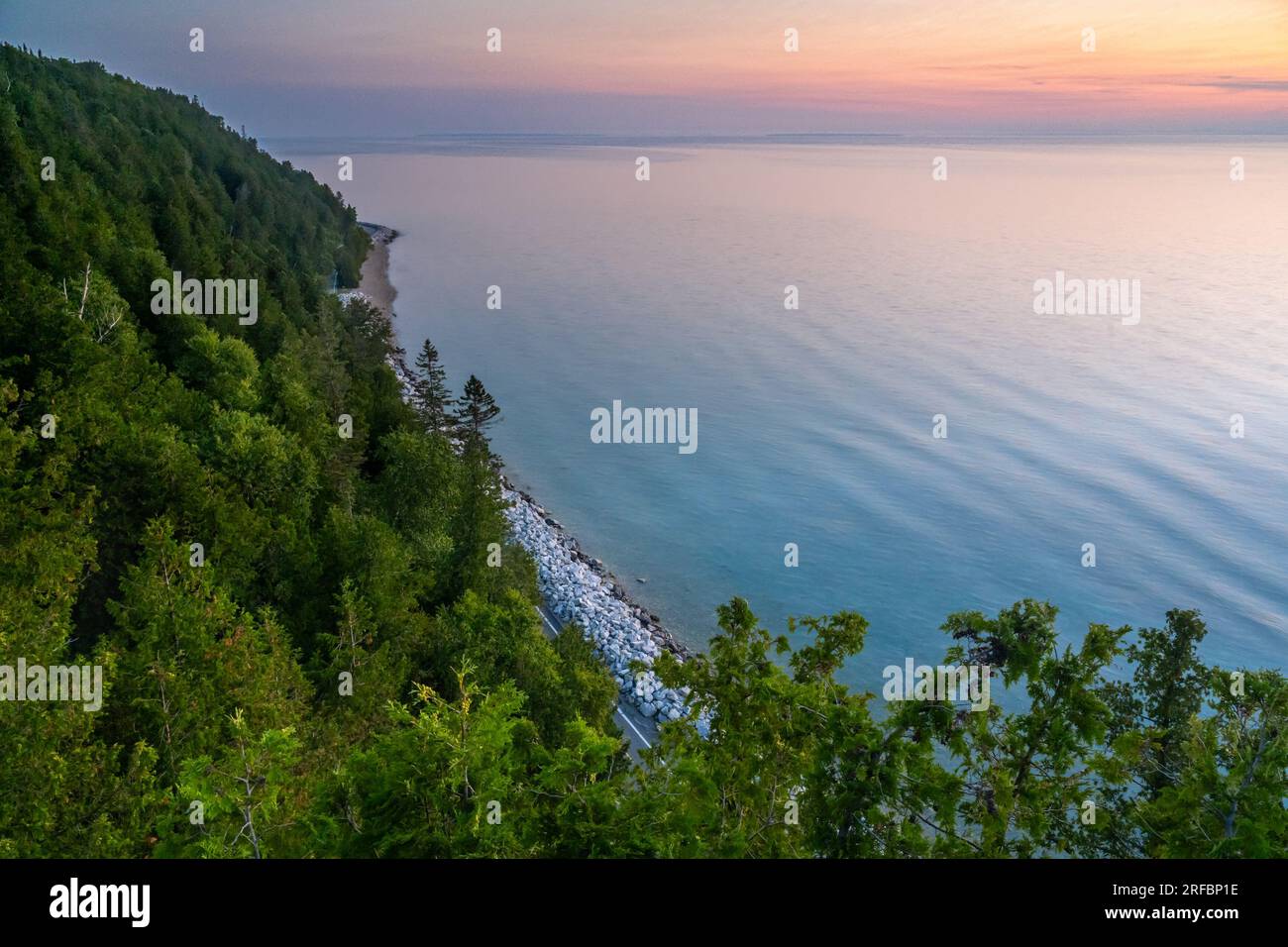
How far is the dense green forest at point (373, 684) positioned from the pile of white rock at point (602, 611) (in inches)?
140

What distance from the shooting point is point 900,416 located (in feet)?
210

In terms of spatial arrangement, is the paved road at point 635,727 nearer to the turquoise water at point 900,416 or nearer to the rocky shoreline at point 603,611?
the rocky shoreline at point 603,611

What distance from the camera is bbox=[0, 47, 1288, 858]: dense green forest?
9.76m

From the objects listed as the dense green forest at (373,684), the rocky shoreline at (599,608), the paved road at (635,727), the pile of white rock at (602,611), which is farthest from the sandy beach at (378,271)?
the paved road at (635,727)

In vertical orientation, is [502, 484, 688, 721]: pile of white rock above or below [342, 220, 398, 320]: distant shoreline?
below

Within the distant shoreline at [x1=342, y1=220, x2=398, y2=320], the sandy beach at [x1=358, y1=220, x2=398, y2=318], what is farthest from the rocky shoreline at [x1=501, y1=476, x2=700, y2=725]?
the sandy beach at [x1=358, y1=220, x2=398, y2=318]

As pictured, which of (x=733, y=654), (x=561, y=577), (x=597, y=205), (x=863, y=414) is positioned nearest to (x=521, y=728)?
(x=733, y=654)

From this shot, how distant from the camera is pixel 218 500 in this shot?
24062 mm

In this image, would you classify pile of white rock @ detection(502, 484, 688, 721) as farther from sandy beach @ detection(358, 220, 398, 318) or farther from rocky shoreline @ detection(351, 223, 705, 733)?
sandy beach @ detection(358, 220, 398, 318)

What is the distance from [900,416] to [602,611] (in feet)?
113

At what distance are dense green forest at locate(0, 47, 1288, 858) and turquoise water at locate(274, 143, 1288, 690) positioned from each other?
355 inches

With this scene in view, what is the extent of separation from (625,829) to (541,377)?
215 ft

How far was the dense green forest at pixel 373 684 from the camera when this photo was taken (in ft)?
32.0

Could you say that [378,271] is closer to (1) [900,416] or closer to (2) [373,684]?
(1) [900,416]
